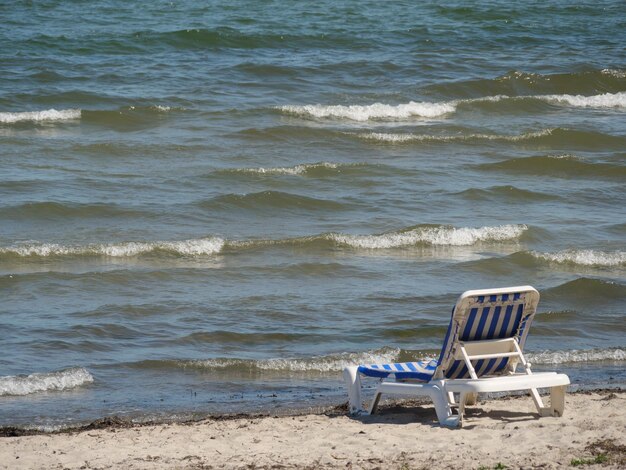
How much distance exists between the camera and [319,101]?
2125 cm

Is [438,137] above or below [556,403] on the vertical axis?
below

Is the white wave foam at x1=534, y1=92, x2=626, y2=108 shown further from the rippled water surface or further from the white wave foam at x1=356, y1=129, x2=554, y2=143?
the white wave foam at x1=356, y1=129, x2=554, y2=143

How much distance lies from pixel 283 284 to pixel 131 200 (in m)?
3.81

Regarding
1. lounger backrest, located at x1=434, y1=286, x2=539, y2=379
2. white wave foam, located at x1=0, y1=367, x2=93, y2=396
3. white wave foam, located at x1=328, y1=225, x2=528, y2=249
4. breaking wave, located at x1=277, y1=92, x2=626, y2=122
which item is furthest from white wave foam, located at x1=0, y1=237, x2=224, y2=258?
breaking wave, located at x1=277, y1=92, x2=626, y2=122

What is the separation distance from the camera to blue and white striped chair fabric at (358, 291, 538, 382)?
24.6ft

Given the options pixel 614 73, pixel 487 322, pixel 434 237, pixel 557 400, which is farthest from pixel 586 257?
pixel 614 73

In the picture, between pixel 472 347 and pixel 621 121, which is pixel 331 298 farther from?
pixel 621 121

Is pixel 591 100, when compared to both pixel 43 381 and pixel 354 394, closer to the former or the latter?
pixel 354 394

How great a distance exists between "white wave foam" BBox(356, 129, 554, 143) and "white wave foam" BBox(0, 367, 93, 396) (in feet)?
35.4

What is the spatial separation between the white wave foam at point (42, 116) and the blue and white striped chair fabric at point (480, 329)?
41.7 feet

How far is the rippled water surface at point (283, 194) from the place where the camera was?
981cm

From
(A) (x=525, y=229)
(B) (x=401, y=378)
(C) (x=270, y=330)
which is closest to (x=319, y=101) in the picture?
(A) (x=525, y=229)

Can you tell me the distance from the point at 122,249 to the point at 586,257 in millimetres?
5439

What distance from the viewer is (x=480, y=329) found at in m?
7.64
